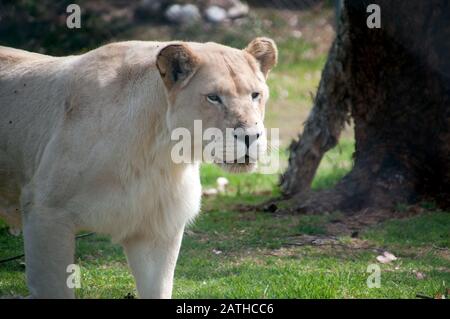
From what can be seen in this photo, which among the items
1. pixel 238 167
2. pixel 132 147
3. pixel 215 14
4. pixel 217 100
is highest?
pixel 215 14

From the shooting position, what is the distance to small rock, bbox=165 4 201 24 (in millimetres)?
15180

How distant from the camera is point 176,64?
4699mm

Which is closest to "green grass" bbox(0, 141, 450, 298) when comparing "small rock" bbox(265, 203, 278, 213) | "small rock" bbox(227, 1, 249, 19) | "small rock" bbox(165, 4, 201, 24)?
"small rock" bbox(265, 203, 278, 213)

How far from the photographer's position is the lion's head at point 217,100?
452 centimetres

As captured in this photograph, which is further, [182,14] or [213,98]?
[182,14]

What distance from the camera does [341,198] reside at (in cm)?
829

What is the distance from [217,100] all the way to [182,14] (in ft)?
36.4

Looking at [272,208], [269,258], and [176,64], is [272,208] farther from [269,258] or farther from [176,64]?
[176,64]

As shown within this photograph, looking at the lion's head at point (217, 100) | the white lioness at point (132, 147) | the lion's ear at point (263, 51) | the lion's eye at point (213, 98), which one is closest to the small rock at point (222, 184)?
the white lioness at point (132, 147)

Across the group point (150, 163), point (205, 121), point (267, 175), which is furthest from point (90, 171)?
point (267, 175)

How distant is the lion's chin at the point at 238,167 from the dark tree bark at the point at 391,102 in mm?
3408

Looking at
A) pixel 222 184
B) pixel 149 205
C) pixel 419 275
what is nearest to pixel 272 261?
pixel 419 275

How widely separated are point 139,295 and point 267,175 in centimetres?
538

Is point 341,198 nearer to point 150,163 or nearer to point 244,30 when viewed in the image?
point 150,163
